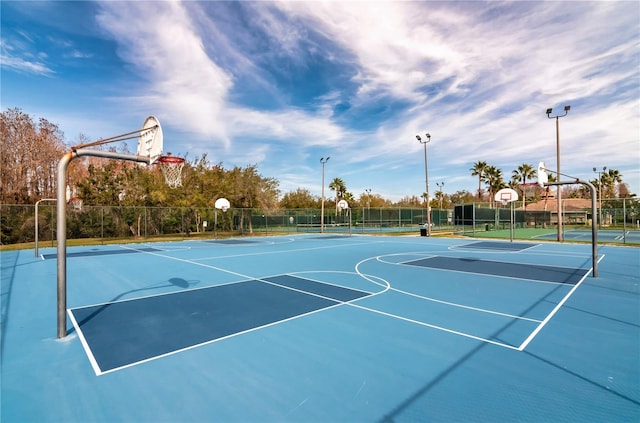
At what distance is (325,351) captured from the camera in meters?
4.36

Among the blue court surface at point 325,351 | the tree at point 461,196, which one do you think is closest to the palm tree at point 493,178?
the tree at point 461,196

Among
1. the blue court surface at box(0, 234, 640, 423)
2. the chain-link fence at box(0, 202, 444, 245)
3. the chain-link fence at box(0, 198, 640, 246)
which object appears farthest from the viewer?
the chain-link fence at box(0, 198, 640, 246)

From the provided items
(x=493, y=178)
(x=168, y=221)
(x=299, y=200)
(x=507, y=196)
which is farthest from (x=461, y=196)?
(x=168, y=221)

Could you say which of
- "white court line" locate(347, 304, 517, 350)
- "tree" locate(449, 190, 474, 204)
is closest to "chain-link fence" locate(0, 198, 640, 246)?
"white court line" locate(347, 304, 517, 350)

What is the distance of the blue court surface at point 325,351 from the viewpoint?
10.3 ft

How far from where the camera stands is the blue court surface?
124 inches

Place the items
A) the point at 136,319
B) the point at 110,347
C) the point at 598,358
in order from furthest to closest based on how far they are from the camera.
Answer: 1. the point at 136,319
2. the point at 110,347
3. the point at 598,358

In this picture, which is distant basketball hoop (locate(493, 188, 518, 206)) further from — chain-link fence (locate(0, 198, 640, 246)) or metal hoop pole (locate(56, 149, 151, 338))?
metal hoop pole (locate(56, 149, 151, 338))

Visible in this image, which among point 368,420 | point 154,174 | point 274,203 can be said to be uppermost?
point 154,174

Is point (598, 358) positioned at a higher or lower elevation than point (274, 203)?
A: lower

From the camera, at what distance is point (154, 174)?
1115 inches

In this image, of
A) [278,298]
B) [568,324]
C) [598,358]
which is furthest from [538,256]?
[278,298]

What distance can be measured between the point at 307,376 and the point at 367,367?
0.74m

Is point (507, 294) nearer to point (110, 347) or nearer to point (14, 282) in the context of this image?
point (110, 347)
